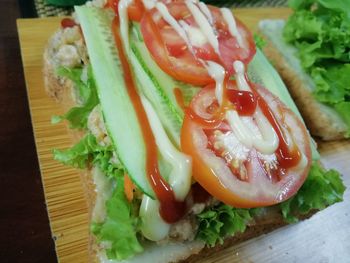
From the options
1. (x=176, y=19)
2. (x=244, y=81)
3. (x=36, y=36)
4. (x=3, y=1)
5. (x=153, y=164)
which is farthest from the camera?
(x=3, y=1)

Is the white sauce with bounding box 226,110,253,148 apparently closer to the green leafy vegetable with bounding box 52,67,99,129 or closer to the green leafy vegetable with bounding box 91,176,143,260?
the green leafy vegetable with bounding box 91,176,143,260

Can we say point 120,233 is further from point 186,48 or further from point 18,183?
point 186,48

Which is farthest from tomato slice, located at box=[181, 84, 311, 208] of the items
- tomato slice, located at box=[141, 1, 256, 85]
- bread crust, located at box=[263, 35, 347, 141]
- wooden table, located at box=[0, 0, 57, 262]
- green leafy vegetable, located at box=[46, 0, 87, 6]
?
green leafy vegetable, located at box=[46, 0, 87, 6]

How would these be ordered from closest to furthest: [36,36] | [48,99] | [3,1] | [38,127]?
[38,127], [48,99], [36,36], [3,1]

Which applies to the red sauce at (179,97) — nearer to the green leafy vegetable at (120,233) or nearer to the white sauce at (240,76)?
the white sauce at (240,76)

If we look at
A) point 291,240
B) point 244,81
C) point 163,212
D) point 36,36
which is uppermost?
point 244,81

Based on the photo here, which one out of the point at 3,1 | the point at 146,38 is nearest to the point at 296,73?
the point at 146,38

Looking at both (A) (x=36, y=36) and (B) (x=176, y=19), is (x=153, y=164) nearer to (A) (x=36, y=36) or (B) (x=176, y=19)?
(B) (x=176, y=19)

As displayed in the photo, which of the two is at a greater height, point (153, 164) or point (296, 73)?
point (153, 164)
